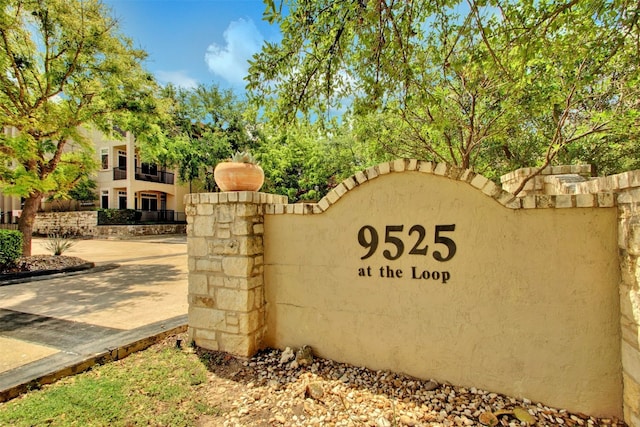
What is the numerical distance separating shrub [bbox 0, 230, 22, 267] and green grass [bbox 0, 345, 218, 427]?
263 inches

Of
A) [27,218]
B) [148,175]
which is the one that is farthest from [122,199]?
[27,218]

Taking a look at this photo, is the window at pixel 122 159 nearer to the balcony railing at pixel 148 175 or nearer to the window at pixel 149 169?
the balcony railing at pixel 148 175

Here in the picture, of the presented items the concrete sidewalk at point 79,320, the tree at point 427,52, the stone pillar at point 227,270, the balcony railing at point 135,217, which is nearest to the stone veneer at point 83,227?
the balcony railing at point 135,217

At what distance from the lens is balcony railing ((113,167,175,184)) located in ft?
68.9

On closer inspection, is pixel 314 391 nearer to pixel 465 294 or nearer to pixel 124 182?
pixel 465 294

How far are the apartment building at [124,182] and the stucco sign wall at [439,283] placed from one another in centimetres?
2016

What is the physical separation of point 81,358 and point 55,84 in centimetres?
769

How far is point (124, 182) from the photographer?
20.6 m

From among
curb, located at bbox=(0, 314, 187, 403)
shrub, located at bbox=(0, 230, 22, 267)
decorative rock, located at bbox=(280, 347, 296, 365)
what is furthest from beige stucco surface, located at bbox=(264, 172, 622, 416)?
shrub, located at bbox=(0, 230, 22, 267)

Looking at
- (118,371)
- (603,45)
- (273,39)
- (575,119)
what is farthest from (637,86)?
(118,371)

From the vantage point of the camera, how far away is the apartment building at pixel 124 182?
2031 cm

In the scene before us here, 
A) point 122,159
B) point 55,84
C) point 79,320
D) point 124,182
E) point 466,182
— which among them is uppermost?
point 122,159

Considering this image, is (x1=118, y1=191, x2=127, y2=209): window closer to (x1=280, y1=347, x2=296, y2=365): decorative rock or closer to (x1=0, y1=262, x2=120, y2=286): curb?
(x1=0, y1=262, x2=120, y2=286): curb

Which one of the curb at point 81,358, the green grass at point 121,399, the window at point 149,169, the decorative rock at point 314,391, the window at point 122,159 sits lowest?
the decorative rock at point 314,391
